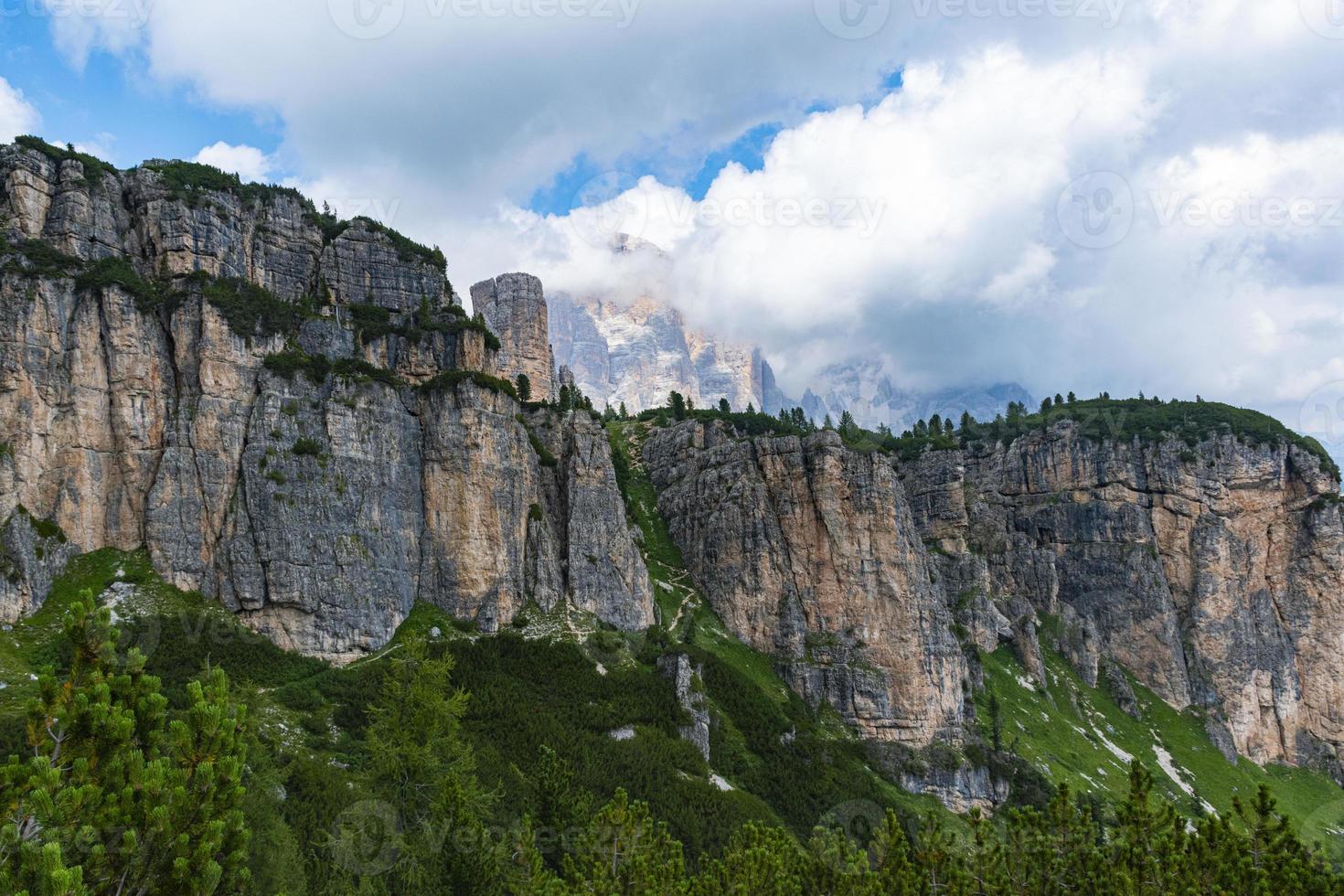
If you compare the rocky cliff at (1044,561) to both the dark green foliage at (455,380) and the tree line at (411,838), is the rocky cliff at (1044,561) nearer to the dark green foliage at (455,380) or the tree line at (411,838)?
the dark green foliage at (455,380)

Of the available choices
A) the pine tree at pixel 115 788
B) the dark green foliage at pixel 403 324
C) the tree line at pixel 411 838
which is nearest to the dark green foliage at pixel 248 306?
the dark green foliage at pixel 403 324

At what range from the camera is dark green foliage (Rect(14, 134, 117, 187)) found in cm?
8638

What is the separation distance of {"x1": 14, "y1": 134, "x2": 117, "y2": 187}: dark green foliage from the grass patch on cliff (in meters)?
132

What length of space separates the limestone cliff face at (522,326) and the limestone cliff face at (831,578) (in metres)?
46.7

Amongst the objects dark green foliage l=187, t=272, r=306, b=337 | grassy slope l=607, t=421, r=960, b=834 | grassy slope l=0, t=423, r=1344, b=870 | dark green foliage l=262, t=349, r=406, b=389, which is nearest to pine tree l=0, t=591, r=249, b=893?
grassy slope l=0, t=423, r=1344, b=870

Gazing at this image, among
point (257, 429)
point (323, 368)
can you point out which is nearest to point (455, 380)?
→ point (323, 368)

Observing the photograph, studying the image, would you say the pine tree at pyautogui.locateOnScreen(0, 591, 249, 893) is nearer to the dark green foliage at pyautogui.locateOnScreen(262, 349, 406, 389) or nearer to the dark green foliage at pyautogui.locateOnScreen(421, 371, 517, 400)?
the dark green foliage at pyautogui.locateOnScreen(262, 349, 406, 389)

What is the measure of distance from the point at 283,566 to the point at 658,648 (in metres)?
43.9

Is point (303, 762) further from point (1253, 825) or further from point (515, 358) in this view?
point (515, 358)

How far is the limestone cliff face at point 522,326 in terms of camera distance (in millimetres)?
164250

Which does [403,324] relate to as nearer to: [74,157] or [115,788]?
[74,157]

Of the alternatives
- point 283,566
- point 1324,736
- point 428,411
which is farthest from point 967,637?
point 283,566

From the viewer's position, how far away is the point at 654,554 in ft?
439

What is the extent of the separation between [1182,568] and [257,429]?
158564 millimetres
